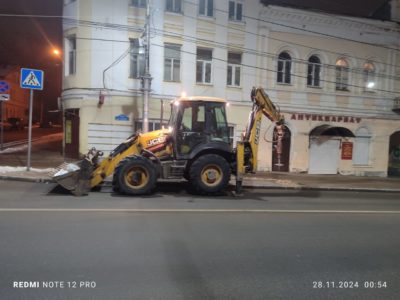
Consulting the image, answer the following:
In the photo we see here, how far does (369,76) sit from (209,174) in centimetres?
1372

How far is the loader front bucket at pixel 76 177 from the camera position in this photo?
915 centimetres

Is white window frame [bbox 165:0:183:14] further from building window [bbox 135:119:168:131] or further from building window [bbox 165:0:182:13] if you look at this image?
building window [bbox 135:119:168:131]

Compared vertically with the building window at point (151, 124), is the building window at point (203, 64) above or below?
above

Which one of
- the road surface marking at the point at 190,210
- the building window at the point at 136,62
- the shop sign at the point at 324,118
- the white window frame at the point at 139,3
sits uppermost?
the white window frame at the point at 139,3

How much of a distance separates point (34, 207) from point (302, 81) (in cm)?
1463

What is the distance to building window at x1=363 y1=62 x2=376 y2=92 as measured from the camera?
→ 19.6 m

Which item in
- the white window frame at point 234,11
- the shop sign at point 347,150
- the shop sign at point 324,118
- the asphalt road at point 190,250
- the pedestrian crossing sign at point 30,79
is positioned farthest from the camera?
the shop sign at point 347,150

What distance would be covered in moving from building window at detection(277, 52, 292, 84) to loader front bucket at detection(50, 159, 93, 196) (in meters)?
11.9

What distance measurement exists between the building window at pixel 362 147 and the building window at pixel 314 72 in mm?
3530

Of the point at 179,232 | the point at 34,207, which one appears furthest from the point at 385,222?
the point at 34,207

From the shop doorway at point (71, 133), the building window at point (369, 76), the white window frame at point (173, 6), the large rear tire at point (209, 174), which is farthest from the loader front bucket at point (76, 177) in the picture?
the building window at point (369, 76)

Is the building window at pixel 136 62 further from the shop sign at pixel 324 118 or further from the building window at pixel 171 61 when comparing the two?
the shop sign at pixel 324 118

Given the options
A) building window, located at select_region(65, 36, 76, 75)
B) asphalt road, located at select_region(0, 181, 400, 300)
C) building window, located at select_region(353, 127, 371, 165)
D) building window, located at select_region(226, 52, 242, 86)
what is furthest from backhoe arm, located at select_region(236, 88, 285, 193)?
building window, located at select_region(353, 127, 371, 165)

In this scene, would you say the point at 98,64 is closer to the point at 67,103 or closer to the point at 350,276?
the point at 67,103
